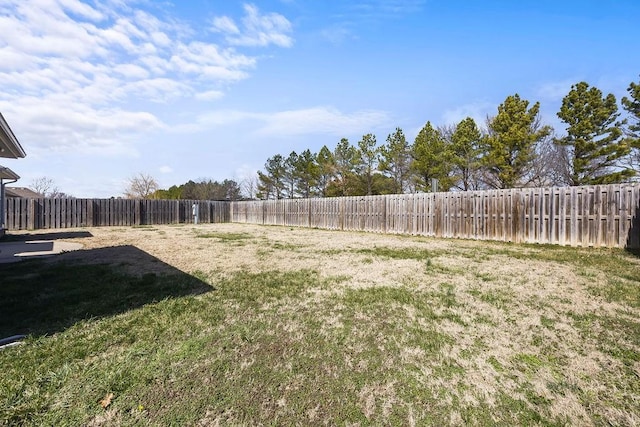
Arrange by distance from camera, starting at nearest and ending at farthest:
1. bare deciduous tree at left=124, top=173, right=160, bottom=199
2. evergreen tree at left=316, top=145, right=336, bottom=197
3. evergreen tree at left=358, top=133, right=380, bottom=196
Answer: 1. evergreen tree at left=358, top=133, right=380, bottom=196
2. evergreen tree at left=316, top=145, right=336, bottom=197
3. bare deciduous tree at left=124, top=173, right=160, bottom=199

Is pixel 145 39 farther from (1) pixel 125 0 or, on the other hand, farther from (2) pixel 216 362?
(2) pixel 216 362

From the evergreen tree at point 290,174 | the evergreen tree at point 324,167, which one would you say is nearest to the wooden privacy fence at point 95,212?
the evergreen tree at point 324,167

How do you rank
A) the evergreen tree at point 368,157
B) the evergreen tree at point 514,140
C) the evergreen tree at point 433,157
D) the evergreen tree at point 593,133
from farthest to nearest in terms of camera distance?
the evergreen tree at point 368,157 < the evergreen tree at point 433,157 < the evergreen tree at point 514,140 < the evergreen tree at point 593,133

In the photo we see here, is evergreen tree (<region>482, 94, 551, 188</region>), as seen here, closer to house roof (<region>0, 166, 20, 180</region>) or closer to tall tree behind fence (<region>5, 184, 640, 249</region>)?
tall tree behind fence (<region>5, 184, 640, 249</region>)

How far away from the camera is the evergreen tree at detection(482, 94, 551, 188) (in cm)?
1858

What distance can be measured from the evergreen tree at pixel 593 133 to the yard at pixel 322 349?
58.6ft

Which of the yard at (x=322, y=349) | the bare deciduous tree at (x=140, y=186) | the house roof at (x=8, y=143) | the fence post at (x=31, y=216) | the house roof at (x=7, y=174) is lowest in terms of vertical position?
the yard at (x=322, y=349)

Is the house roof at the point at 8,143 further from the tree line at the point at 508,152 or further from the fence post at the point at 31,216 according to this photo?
the tree line at the point at 508,152

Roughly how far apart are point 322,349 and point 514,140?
69.4ft

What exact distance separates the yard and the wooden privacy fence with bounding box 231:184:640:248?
3.32 m

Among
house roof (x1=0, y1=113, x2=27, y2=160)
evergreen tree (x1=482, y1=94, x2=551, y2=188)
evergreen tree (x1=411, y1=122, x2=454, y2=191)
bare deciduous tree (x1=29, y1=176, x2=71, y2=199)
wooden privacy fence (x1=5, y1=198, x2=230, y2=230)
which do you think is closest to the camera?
house roof (x1=0, y1=113, x2=27, y2=160)

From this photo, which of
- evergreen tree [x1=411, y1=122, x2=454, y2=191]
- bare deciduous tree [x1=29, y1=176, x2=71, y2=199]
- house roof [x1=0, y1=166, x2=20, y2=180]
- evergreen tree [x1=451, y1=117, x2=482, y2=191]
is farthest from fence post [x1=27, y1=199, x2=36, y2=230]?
bare deciduous tree [x1=29, y1=176, x2=71, y2=199]

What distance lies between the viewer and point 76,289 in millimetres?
3945

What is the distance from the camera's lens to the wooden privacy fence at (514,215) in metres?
7.00
